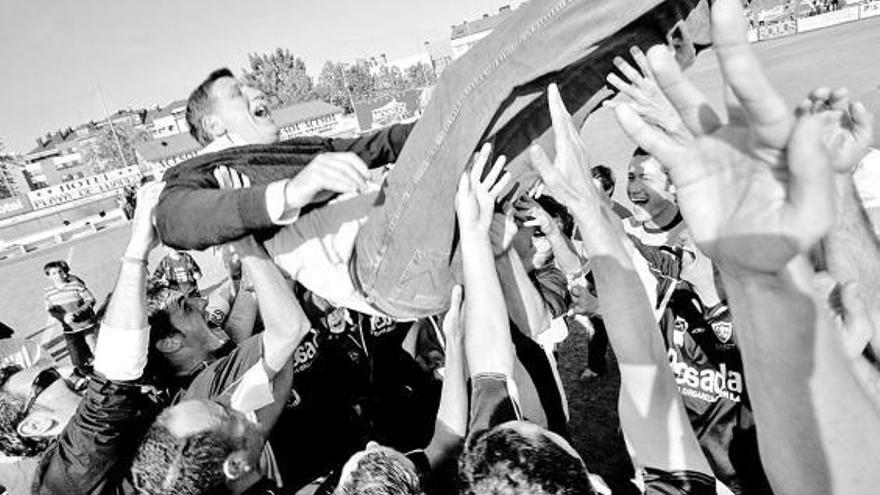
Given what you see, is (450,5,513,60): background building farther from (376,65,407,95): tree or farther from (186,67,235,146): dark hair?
(186,67,235,146): dark hair

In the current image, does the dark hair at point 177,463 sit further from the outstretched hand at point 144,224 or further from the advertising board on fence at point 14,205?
the advertising board on fence at point 14,205

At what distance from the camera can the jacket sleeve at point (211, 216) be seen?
1384 millimetres

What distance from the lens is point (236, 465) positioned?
171 centimetres

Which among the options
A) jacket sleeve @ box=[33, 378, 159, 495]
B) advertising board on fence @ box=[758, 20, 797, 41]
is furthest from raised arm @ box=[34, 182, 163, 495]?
advertising board on fence @ box=[758, 20, 797, 41]

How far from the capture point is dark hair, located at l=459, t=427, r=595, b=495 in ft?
4.05

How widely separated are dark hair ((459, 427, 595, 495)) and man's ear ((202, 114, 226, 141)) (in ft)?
5.26

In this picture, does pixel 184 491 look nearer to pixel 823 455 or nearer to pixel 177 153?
pixel 823 455

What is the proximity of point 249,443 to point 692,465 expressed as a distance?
55.8 inches

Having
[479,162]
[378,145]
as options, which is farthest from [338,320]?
[479,162]

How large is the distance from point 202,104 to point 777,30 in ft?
117

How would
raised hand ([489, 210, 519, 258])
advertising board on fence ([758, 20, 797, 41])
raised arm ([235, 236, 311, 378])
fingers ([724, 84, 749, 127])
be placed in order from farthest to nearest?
advertising board on fence ([758, 20, 797, 41]), raised arm ([235, 236, 311, 378]), raised hand ([489, 210, 519, 258]), fingers ([724, 84, 749, 127])

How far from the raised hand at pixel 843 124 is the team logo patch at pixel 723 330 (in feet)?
3.66

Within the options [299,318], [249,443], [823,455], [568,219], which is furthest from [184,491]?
[568,219]

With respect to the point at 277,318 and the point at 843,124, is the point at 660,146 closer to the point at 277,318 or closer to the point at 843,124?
the point at 843,124
